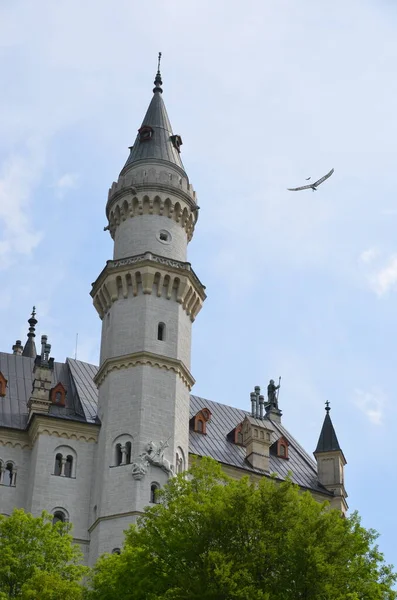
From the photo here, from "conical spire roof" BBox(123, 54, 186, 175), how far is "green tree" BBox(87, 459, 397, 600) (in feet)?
101

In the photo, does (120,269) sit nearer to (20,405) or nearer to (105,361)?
(105,361)

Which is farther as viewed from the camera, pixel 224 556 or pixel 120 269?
pixel 120 269

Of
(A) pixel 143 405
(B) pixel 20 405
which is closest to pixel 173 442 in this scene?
(A) pixel 143 405

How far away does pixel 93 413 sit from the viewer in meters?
62.3

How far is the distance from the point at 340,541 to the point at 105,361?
24717mm

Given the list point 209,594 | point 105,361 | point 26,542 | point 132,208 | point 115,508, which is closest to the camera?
point 209,594

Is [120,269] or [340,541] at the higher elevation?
[120,269]

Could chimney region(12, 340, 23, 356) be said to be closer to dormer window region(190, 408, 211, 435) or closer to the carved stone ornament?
dormer window region(190, 408, 211, 435)

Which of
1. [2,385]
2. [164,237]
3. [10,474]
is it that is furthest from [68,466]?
[164,237]

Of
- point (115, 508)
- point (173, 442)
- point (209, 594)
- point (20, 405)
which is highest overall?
point (20, 405)

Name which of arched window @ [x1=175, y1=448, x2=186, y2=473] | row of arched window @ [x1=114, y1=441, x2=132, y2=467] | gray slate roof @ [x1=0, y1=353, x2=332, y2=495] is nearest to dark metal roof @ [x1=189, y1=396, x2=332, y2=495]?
gray slate roof @ [x1=0, y1=353, x2=332, y2=495]

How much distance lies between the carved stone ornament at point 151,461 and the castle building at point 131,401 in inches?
2.4

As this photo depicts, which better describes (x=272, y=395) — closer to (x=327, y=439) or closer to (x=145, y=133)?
(x=327, y=439)

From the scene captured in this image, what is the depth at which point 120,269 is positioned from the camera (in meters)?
63.0
